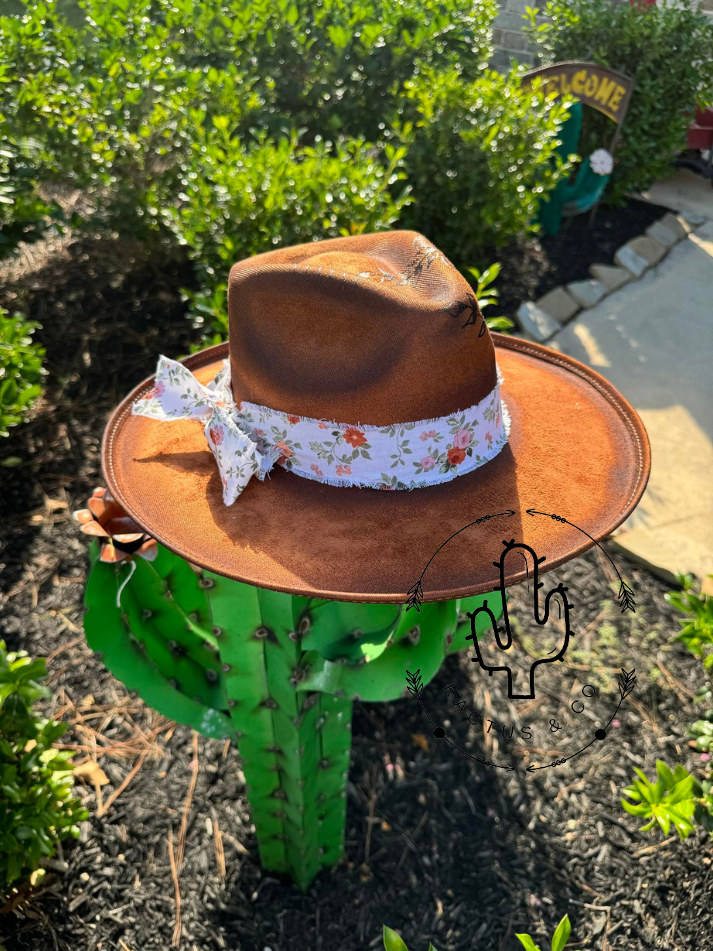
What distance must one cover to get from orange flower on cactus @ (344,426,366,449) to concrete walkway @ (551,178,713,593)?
238 cm

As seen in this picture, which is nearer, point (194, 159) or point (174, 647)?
point (174, 647)

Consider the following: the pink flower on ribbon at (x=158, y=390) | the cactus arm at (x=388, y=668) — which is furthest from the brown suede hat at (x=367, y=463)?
the cactus arm at (x=388, y=668)

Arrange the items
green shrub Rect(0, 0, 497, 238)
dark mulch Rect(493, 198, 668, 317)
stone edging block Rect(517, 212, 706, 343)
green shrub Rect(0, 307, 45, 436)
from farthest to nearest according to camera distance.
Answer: dark mulch Rect(493, 198, 668, 317)
stone edging block Rect(517, 212, 706, 343)
green shrub Rect(0, 0, 497, 238)
green shrub Rect(0, 307, 45, 436)

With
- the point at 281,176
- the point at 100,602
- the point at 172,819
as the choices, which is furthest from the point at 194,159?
the point at 172,819

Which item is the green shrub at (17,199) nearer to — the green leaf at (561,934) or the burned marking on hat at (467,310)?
the burned marking on hat at (467,310)

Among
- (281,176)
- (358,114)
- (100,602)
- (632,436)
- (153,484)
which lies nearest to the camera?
(153,484)

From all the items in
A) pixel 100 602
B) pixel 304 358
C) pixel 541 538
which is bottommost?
pixel 100 602

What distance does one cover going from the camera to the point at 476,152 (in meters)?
4.20

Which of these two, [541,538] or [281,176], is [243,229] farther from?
[541,538]

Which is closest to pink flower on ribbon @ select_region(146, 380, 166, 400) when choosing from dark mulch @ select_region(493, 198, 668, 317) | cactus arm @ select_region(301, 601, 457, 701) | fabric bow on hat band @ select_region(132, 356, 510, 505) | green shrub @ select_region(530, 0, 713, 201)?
fabric bow on hat band @ select_region(132, 356, 510, 505)

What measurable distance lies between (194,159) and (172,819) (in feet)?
9.72

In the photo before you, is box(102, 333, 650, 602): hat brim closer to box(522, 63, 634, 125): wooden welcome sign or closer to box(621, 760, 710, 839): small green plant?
box(621, 760, 710, 839): small green plant

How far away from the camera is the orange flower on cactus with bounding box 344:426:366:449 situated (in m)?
1.48

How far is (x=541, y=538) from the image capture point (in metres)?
1.45
